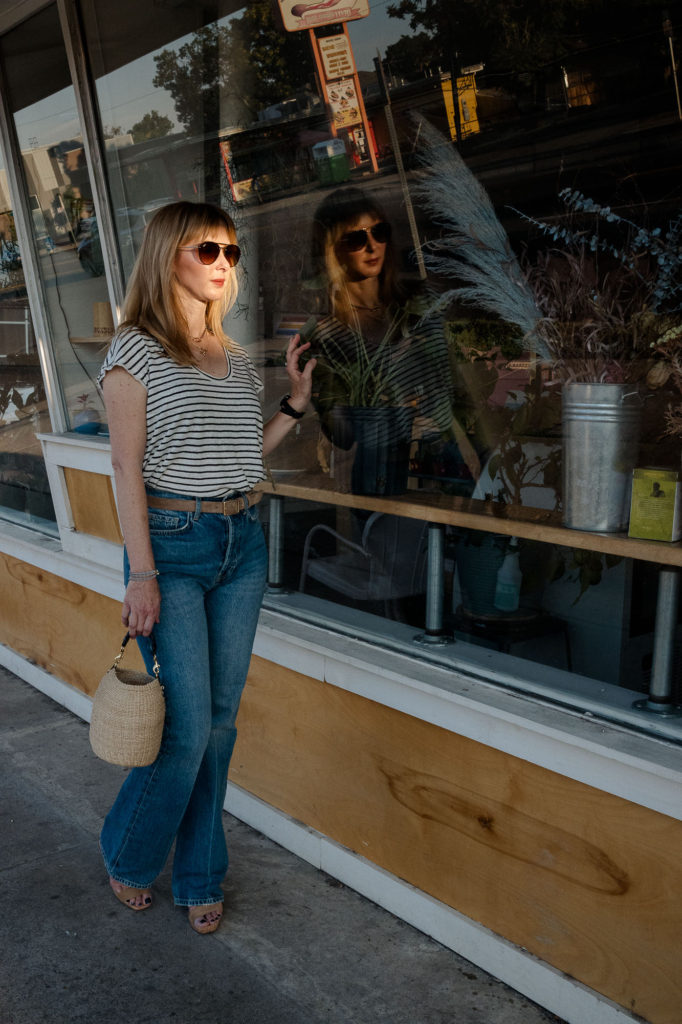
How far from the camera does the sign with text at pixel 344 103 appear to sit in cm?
284

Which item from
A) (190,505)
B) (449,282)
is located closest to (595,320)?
(449,282)

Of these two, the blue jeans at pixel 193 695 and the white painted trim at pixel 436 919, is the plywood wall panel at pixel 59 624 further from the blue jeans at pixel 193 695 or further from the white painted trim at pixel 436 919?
the blue jeans at pixel 193 695

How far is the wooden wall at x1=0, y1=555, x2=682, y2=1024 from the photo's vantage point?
2070mm

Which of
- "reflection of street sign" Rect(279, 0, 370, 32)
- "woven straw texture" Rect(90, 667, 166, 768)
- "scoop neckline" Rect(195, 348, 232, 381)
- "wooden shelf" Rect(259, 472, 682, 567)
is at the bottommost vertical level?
"woven straw texture" Rect(90, 667, 166, 768)

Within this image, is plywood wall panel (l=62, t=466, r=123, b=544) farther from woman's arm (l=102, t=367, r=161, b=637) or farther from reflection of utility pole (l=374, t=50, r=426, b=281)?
reflection of utility pole (l=374, t=50, r=426, b=281)

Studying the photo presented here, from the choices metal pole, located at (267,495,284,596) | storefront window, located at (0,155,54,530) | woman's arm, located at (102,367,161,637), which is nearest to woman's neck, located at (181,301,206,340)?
woman's arm, located at (102,367,161,637)

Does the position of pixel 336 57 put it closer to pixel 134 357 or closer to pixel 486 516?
pixel 134 357

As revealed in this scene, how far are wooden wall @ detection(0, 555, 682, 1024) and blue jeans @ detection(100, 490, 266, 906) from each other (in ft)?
1.23

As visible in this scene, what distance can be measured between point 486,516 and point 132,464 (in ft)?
2.99

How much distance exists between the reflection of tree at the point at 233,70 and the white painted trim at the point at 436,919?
2320 mm

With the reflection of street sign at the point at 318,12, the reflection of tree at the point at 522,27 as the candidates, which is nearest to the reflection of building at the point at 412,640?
the reflection of tree at the point at 522,27

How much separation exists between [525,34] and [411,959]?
7.69 ft

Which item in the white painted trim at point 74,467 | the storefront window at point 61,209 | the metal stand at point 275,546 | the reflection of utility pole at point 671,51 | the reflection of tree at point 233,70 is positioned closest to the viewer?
the reflection of utility pole at point 671,51

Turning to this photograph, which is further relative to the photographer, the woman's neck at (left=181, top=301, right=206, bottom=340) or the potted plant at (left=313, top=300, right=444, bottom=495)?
the potted plant at (left=313, top=300, right=444, bottom=495)
